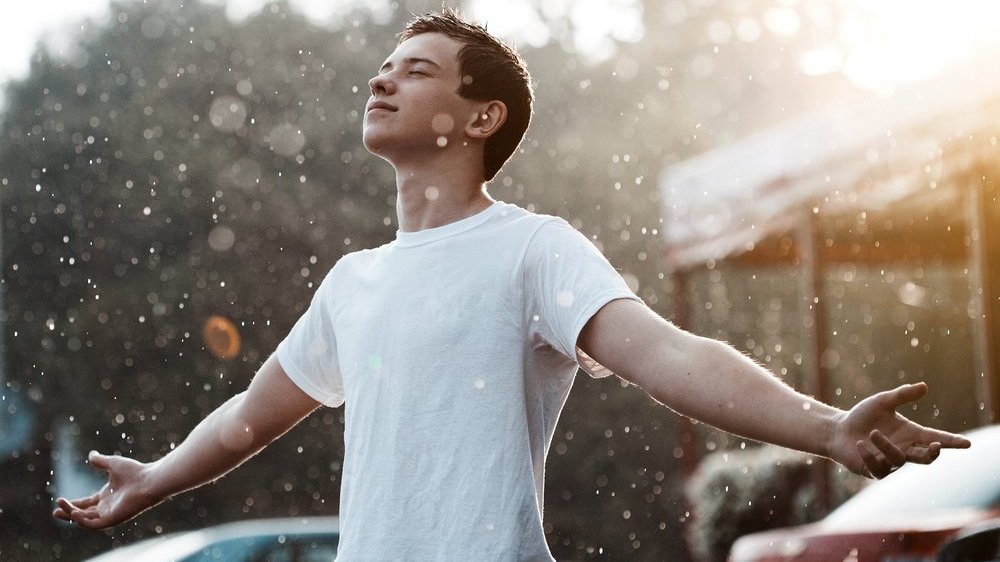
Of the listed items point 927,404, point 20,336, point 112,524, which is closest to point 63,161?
point 20,336

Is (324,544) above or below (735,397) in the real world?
below

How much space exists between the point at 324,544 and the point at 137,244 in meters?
11.3

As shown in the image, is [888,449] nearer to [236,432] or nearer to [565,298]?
[565,298]

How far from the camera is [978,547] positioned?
1910 mm

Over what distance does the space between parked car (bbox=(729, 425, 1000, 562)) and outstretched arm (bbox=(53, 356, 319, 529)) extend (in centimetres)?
195

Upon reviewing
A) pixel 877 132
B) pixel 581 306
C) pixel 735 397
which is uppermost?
pixel 877 132

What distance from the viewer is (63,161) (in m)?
16.8

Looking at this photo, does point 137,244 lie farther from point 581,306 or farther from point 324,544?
point 581,306

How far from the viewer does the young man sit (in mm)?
1688

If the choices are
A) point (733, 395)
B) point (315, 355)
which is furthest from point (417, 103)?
point (733, 395)

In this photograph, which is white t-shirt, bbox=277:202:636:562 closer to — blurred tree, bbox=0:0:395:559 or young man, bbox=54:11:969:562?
young man, bbox=54:11:969:562

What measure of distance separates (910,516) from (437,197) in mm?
2212

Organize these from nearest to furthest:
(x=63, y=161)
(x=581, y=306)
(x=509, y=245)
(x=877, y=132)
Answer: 1. (x=581, y=306)
2. (x=509, y=245)
3. (x=877, y=132)
4. (x=63, y=161)

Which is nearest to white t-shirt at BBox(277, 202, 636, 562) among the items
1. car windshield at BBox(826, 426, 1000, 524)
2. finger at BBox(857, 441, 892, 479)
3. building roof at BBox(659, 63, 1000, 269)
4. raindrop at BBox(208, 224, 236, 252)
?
finger at BBox(857, 441, 892, 479)
